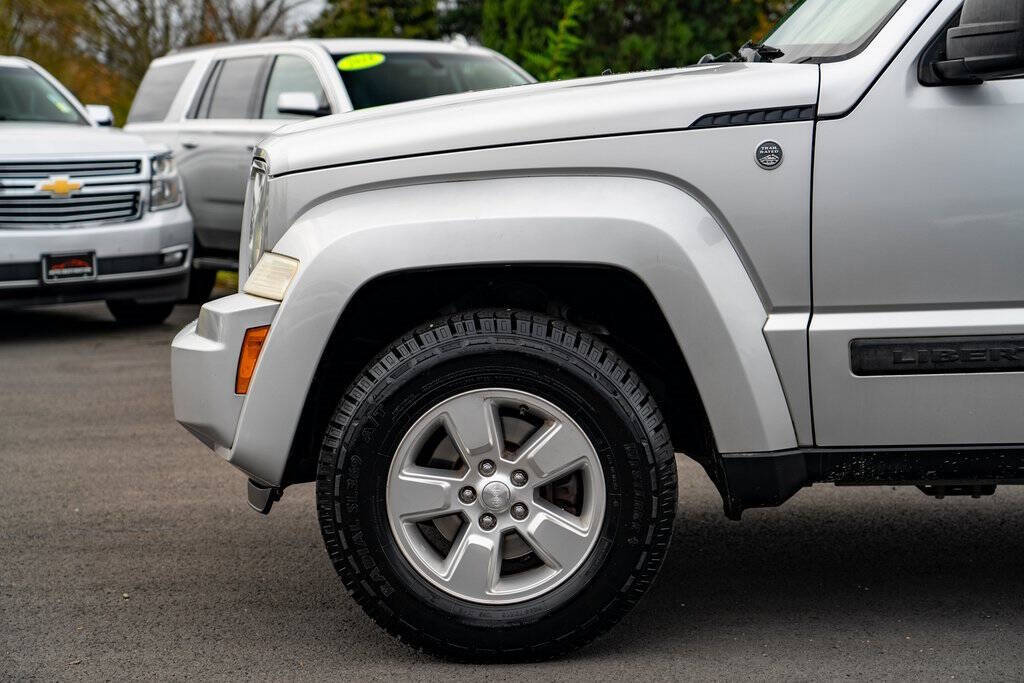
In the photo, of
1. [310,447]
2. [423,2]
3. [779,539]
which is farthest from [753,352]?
[423,2]

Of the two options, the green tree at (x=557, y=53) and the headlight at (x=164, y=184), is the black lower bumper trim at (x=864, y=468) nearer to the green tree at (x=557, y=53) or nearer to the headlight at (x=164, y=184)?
the headlight at (x=164, y=184)

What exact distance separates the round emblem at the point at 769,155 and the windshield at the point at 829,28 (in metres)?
0.32

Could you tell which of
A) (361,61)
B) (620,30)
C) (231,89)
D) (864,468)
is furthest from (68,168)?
(864,468)

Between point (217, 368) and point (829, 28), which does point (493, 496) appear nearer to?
point (217, 368)

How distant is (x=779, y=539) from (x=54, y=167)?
625 cm

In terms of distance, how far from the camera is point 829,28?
3.68 metres

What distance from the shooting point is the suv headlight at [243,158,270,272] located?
3.61 metres

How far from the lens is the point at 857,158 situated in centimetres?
326

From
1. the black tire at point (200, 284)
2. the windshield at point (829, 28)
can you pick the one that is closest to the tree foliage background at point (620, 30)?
the black tire at point (200, 284)

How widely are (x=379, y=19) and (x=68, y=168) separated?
688 centimetres

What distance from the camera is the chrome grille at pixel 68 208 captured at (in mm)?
8906

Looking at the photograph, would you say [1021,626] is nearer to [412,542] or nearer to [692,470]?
[412,542]

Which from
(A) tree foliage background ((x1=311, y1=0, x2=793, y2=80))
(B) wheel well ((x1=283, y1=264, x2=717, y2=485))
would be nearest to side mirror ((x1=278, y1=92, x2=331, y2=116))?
(A) tree foliage background ((x1=311, y1=0, x2=793, y2=80))

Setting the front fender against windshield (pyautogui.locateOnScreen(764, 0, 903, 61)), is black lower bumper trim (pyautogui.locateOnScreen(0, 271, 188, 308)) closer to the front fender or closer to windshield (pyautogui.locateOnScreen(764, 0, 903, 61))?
the front fender
